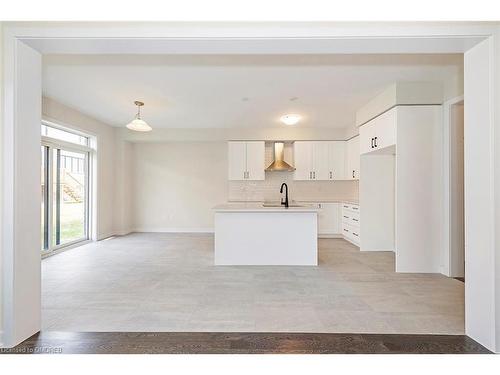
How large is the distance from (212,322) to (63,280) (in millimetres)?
2403

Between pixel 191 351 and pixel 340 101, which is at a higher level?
pixel 340 101

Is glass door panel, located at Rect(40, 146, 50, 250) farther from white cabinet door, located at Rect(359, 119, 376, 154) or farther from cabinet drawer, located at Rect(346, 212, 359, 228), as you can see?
cabinet drawer, located at Rect(346, 212, 359, 228)

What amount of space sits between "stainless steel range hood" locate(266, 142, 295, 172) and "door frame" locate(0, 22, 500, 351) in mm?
4917

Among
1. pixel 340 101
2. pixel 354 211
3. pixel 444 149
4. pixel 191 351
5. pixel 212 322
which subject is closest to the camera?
pixel 191 351

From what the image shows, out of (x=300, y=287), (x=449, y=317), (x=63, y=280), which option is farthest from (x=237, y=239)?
(x=449, y=317)

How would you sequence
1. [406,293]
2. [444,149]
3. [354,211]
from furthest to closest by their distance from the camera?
[354,211] → [444,149] → [406,293]

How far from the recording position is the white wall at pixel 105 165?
568 centimetres

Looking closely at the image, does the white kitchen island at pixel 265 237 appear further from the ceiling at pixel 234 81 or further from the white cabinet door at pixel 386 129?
the ceiling at pixel 234 81

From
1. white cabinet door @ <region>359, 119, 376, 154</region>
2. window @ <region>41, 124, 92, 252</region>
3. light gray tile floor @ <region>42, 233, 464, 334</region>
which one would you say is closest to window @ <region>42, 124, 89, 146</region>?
window @ <region>41, 124, 92, 252</region>

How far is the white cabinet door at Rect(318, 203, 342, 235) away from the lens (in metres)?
6.97

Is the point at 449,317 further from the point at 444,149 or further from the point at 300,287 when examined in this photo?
the point at 444,149

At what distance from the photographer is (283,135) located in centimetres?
722

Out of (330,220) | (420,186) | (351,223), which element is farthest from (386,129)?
(330,220)

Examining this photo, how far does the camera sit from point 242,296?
314 centimetres
